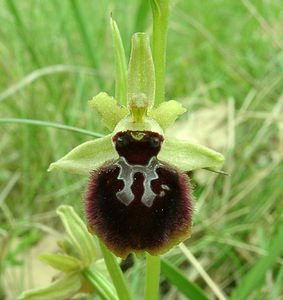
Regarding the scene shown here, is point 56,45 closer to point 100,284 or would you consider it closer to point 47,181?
point 47,181

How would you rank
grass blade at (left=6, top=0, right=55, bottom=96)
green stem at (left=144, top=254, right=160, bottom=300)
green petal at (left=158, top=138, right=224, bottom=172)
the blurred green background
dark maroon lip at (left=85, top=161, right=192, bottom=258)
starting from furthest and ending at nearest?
grass blade at (left=6, top=0, right=55, bottom=96), the blurred green background, green stem at (left=144, top=254, right=160, bottom=300), green petal at (left=158, top=138, right=224, bottom=172), dark maroon lip at (left=85, top=161, right=192, bottom=258)

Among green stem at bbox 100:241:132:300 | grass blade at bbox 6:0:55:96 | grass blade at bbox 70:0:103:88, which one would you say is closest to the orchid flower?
green stem at bbox 100:241:132:300

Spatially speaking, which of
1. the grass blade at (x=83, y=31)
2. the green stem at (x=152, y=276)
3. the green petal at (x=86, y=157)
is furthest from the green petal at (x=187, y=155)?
the grass blade at (x=83, y=31)

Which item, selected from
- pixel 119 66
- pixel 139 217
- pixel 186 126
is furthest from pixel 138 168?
pixel 186 126

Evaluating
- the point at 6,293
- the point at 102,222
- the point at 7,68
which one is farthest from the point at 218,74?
the point at 102,222

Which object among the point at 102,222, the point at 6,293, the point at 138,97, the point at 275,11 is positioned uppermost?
the point at 138,97

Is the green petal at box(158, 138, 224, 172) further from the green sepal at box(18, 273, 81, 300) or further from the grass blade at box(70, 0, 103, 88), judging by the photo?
the grass blade at box(70, 0, 103, 88)

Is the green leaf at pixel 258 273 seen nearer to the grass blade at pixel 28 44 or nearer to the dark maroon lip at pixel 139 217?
the dark maroon lip at pixel 139 217
